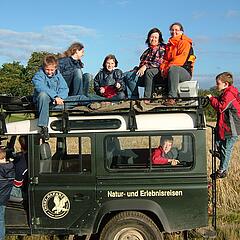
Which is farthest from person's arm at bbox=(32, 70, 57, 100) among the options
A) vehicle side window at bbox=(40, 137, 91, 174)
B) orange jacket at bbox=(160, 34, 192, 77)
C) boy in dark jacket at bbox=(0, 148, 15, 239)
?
orange jacket at bbox=(160, 34, 192, 77)

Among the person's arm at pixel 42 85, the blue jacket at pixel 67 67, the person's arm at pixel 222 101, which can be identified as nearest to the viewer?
the person's arm at pixel 42 85

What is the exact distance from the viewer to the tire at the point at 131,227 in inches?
229

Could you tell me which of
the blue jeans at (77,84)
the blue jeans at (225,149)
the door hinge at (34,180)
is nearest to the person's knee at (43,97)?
the door hinge at (34,180)

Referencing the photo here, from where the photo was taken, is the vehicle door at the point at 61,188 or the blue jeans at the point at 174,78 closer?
the vehicle door at the point at 61,188

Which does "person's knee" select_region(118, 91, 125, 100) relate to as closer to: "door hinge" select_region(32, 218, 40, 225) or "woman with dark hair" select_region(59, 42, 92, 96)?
"woman with dark hair" select_region(59, 42, 92, 96)

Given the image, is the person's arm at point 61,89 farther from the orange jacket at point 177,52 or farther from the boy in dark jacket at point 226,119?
the boy in dark jacket at point 226,119

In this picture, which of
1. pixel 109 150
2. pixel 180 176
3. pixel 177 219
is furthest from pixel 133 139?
pixel 177 219

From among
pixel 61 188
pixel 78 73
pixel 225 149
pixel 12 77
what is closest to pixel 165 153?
pixel 225 149

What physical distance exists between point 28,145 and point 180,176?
78.6 inches

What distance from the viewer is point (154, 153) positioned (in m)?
5.88

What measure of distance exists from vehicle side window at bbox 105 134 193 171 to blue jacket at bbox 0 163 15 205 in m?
1.31

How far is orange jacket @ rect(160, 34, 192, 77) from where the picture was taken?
664 cm

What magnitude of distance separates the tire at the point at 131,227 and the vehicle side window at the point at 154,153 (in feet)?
2.07

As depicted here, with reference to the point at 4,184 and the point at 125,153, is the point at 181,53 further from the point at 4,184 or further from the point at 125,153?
the point at 4,184
